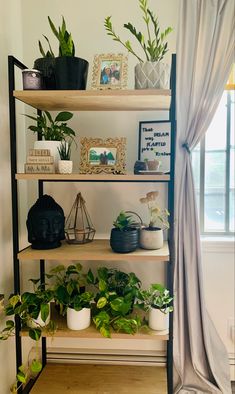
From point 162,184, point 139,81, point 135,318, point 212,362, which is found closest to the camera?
point 139,81

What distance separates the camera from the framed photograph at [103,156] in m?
1.37

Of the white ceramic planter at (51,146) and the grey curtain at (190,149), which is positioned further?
the grey curtain at (190,149)

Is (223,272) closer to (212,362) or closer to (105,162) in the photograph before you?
(212,362)

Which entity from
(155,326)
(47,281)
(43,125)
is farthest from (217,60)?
(47,281)

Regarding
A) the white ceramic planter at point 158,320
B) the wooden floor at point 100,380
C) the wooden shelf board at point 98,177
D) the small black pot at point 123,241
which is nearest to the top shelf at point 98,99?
the wooden shelf board at point 98,177

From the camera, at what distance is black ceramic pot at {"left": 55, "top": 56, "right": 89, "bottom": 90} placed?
1.27 m

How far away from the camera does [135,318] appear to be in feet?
4.54

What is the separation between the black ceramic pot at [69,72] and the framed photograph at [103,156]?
0.92ft

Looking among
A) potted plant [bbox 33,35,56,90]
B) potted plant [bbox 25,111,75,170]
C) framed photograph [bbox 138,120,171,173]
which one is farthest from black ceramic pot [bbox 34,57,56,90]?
framed photograph [bbox 138,120,171,173]

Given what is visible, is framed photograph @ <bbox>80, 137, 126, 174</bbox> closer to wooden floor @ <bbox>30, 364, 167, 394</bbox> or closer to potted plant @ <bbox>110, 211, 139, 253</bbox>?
potted plant @ <bbox>110, 211, 139, 253</bbox>

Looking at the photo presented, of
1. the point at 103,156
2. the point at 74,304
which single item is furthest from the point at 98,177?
the point at 74,304

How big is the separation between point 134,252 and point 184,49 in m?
1.16

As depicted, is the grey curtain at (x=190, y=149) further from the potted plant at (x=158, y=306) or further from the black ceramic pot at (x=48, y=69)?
the black ceramic pot at (x=48, y=69)

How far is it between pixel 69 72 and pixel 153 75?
38cm
